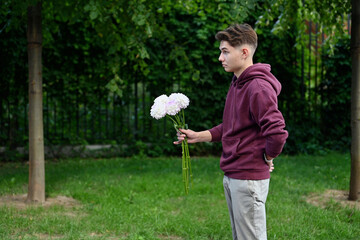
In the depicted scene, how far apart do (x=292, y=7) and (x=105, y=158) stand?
15.3ft

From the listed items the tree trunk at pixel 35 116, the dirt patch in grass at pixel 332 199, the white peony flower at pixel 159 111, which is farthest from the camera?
the tree trunk at pixel 35 116

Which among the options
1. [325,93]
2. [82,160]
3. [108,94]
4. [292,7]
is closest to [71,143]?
[82,160]

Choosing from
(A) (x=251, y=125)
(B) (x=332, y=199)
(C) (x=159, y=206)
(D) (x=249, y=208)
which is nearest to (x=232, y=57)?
(A) (x=251, y=125)

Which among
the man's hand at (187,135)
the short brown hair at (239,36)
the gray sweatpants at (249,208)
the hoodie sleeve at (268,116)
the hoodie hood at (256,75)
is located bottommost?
the gray sweatpants at (249,208)

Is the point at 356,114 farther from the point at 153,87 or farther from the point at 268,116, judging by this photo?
the point at 153,87

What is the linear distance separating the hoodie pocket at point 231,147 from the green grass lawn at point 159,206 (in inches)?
58.4

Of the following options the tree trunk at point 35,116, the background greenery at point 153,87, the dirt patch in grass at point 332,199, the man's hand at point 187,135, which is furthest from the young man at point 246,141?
the background greenery at point 153,87

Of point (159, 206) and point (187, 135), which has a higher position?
point (187, 135)

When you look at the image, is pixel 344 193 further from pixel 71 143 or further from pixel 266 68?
pixel 71 143

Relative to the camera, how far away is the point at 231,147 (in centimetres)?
248

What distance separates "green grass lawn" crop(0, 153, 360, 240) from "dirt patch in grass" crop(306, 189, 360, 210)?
0.11 metres

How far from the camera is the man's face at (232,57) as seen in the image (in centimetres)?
247

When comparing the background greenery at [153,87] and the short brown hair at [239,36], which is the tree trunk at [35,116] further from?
the short brown hair at [239,36]

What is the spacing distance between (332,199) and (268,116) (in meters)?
3.00
